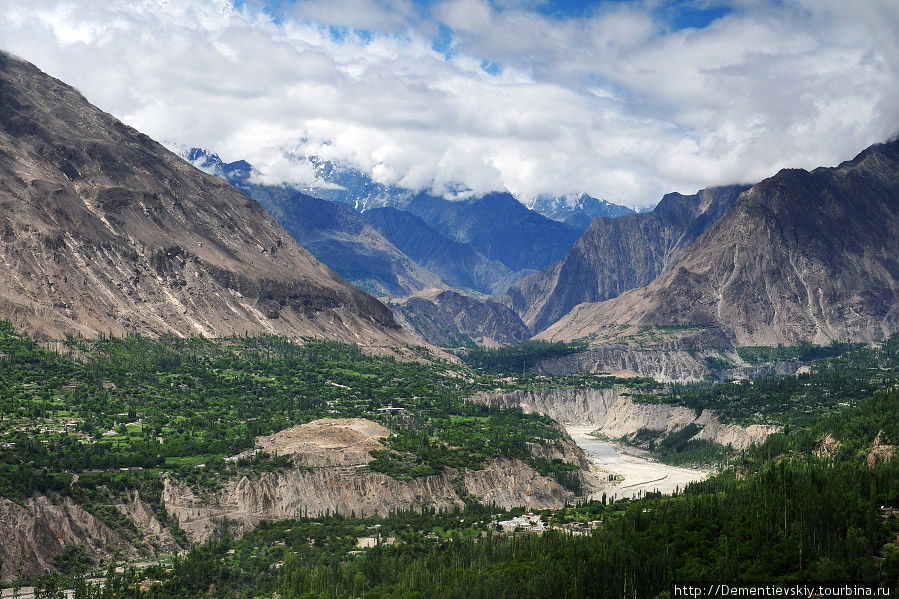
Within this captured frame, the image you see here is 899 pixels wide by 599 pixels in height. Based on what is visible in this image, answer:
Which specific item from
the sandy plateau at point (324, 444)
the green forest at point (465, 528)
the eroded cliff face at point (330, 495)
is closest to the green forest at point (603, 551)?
the green forest at point (465, 528)

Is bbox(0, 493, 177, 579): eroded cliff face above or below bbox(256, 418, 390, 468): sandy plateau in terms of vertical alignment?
below

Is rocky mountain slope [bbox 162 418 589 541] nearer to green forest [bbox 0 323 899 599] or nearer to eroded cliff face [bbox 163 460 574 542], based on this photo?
eroded cliff face [bbox 163 460 574 542]

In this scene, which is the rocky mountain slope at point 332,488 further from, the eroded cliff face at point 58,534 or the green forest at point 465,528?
the eroded cliff face at point 58,534

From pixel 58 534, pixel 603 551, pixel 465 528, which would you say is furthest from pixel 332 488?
pixel 603 551

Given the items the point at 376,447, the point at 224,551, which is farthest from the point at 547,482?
the point at 224,551

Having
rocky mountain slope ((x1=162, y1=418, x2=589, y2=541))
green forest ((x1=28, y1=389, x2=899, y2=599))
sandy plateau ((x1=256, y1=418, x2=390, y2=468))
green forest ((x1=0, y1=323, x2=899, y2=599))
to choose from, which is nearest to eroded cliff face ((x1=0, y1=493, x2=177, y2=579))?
green forest ((x1=0, y1=323, x2=899, y2=599))

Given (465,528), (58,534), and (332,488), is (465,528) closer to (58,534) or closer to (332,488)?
(332,488)

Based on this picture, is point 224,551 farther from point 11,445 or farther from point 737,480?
point 737,480
